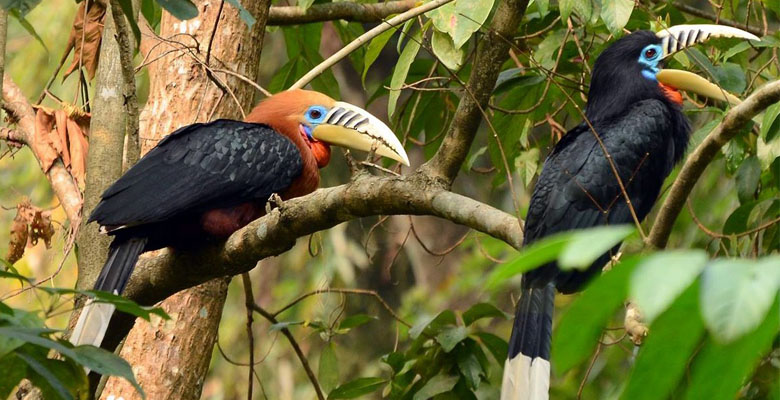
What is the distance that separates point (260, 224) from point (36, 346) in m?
1.34

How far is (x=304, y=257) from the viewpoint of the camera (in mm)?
8266

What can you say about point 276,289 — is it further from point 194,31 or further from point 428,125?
point 194,31

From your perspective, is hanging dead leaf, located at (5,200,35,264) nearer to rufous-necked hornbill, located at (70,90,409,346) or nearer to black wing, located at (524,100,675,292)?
rufous-necked hornbill, located at (70,90,409,346)

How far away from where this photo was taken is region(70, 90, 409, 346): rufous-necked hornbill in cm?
351

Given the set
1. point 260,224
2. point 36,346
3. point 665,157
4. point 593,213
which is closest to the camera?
point 36,346

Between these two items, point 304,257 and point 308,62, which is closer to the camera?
point 308,62

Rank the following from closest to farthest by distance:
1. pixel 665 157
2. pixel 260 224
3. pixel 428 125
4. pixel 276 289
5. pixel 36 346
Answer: pixel 36 346 < pixel 260 224 < pixel 665 157 < pixel 428 125 < pixel 276 289

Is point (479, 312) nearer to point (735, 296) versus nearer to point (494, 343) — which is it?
point (494, 343)

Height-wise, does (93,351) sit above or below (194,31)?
below

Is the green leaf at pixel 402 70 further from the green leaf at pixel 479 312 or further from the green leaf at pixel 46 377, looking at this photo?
the green leaf at pixel 46 377

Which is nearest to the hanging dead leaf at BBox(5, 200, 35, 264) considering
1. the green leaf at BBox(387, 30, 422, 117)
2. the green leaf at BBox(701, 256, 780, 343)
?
the green leaf at BBox(387, 30, 422, 117)

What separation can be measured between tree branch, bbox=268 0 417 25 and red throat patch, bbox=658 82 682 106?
1.15 meters

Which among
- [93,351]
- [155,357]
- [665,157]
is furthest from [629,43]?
[93,351]

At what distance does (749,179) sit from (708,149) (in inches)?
61.2
